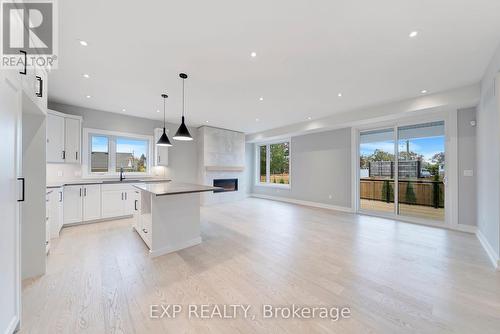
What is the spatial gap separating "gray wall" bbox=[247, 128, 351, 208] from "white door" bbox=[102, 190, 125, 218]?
5.33m

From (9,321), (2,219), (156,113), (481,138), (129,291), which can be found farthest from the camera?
(156,113)

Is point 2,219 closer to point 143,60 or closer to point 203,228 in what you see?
point 143,60

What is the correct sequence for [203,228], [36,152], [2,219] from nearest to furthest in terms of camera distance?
[2,219]
[36,152]
[203,228]

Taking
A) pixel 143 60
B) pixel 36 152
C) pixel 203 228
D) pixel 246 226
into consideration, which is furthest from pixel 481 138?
pixel 36 152

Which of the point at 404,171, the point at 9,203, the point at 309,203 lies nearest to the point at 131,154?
the point at 9,203

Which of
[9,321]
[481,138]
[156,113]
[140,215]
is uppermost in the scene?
[156,113]

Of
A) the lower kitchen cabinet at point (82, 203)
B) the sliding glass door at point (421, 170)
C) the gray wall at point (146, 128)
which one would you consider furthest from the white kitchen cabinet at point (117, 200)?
the sliding glass door at point (421, 170)

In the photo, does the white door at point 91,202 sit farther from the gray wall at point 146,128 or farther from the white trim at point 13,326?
the white trim at point 13,326

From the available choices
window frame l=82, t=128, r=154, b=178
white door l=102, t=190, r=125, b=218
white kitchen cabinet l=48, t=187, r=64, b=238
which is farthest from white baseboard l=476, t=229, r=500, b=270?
window frame l=82, t=128, r=154, b=178

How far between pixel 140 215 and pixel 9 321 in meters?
2.21

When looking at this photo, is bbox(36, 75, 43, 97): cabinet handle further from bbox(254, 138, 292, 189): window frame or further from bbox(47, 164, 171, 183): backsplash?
bbox(254, 138, 292, 189): window frame

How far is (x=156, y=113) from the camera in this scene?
5473 millimetres

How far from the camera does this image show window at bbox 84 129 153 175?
509 centimetres

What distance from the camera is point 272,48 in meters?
2.54
